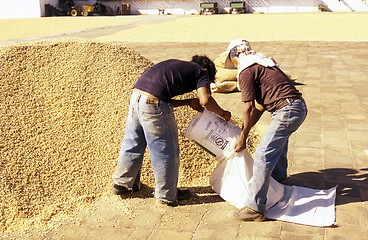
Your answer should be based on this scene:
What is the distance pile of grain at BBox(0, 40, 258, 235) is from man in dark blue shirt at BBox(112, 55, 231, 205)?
1.86 feet

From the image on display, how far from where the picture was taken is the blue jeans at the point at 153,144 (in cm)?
359

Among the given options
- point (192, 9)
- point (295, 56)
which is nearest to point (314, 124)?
point (295, 56)

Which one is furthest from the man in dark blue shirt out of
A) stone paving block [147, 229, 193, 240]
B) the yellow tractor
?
the yellow tractor

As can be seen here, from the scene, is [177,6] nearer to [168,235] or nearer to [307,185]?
[307,185]

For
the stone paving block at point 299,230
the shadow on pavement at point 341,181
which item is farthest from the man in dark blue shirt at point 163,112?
the shadow on pavement at point 341,181

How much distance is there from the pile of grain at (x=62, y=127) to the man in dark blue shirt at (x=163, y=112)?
1.86 feet

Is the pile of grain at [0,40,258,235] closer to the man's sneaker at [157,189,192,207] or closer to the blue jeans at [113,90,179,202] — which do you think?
the man's sneaker at [157,189,192,207]

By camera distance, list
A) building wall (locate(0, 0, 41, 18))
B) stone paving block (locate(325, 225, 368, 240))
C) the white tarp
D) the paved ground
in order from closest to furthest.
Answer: stone paving block (locate(325, 225, 368, 240)) → the paved ground → the white tarp → building wall (locate(0, 0, 41, 18))

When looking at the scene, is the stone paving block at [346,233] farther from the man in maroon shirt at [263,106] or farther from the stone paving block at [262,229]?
the man in maroon shirt at [263,106]

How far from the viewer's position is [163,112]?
3.59 meters

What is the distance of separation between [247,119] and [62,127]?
2214 millimetres

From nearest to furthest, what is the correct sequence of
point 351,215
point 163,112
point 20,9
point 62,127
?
point 163,112, point 351,215, point 62,127, point 20,9

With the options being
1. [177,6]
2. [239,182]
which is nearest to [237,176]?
[239,182]

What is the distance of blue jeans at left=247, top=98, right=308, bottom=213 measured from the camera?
11.4 ft
